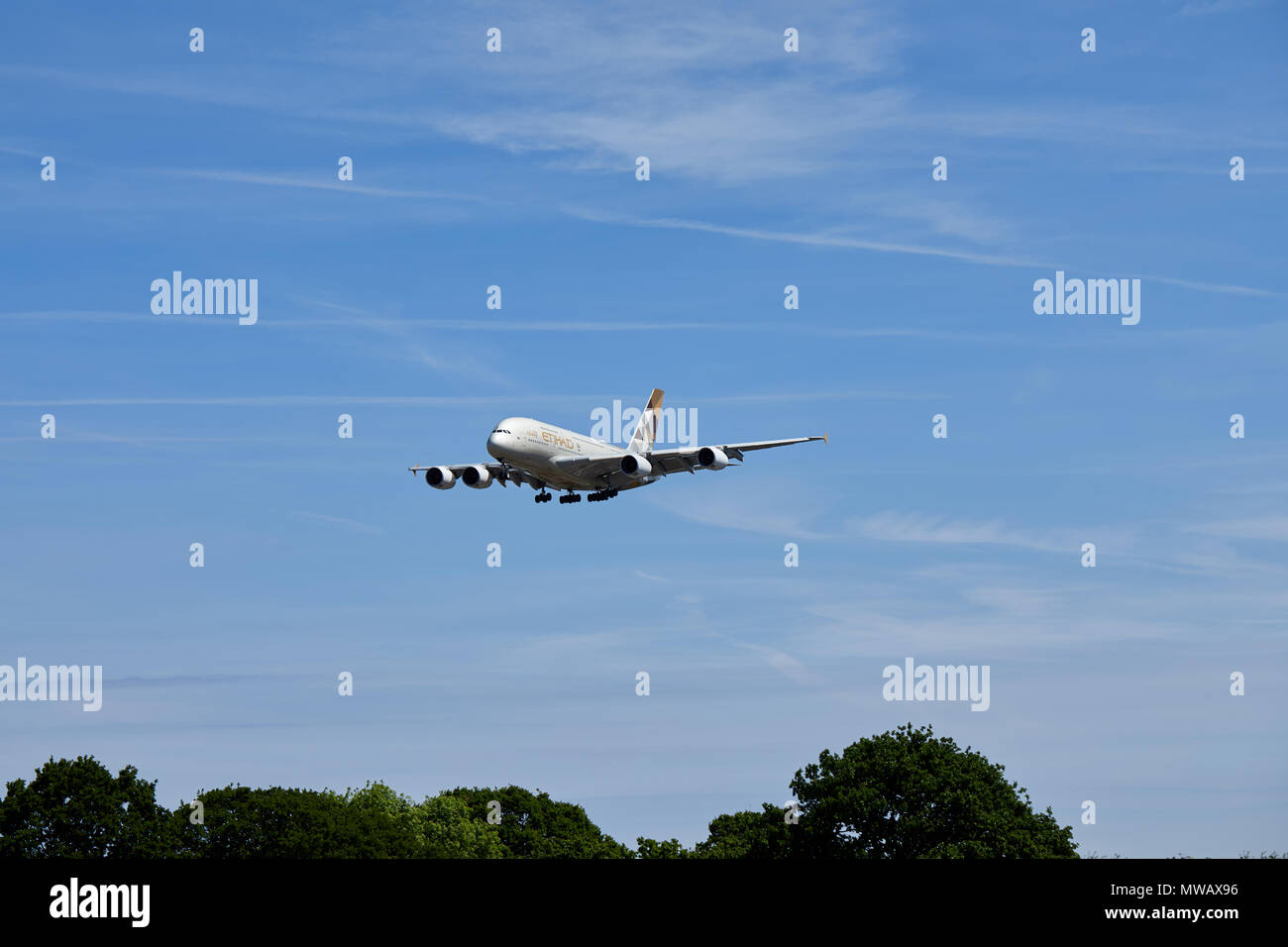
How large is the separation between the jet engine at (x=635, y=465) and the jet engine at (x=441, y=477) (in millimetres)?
11952

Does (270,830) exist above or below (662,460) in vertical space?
below

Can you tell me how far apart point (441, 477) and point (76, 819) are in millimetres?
49652

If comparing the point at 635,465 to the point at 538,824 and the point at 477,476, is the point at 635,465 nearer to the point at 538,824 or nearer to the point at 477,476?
the point at 477,476

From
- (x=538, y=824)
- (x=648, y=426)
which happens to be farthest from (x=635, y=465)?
(x=538, y=824)

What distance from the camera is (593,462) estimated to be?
9788cm

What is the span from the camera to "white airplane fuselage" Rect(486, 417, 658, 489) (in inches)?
3668

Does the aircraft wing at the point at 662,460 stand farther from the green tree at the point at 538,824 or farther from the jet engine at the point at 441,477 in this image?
the green tree at the point at 538,824

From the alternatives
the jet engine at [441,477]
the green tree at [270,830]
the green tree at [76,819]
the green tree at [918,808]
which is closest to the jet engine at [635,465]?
the jet engine at [441,477]

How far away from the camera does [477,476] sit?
97875mm

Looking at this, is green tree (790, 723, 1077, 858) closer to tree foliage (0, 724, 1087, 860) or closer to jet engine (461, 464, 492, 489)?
tree foliage (0, 724, 1087, 860)

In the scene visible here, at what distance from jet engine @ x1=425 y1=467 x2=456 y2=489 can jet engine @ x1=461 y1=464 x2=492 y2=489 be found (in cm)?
178

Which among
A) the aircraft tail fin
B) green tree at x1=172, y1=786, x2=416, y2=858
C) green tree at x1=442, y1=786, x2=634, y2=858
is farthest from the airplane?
green tree at x1=442, y1=786, x2=634, y2=858

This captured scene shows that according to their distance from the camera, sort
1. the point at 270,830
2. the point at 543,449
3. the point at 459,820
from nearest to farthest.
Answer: the point at 543,449 → the point at 270,830 → the point at 459,820
